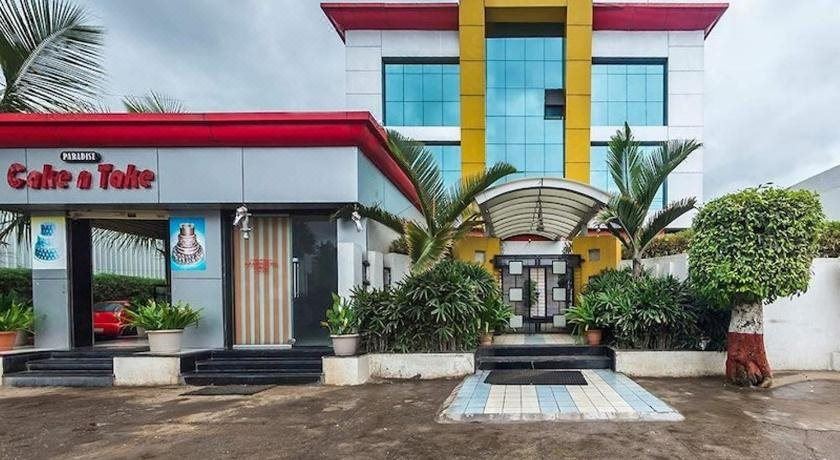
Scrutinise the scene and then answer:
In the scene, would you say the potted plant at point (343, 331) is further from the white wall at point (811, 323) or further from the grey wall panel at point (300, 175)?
the white wall at point (811, 323)

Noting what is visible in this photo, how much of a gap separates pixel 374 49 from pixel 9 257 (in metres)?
14.0

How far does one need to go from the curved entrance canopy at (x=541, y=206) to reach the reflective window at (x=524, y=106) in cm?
585

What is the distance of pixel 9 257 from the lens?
35.2 feet

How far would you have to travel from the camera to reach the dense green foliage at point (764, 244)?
269 inches

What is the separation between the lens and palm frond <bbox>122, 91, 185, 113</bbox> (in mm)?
11680

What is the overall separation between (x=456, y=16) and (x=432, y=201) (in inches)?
535

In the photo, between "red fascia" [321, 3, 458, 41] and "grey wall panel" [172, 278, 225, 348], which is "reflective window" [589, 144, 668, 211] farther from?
"grey wall panel" [172, 278, 225, 348]

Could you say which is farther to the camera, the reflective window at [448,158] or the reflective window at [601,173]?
the reflective window at [448,158]

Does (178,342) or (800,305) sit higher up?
(800,305)

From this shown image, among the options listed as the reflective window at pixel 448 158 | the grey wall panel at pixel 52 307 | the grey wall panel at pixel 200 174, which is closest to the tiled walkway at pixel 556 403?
the grey wall panel at pixel 200 174

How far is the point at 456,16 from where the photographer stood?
19.5m

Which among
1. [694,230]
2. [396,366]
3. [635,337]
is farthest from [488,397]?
[694,230]

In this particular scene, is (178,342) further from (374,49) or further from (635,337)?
(374,49)

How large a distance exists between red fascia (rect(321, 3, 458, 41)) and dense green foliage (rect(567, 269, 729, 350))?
47.5ft
